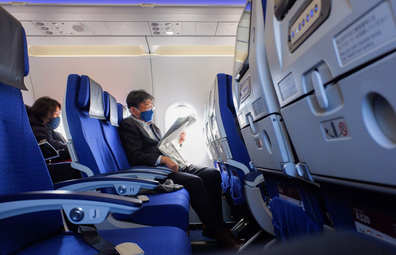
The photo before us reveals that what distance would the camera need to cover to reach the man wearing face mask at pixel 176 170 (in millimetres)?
2418

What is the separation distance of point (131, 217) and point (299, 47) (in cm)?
149

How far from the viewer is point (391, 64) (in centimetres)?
42

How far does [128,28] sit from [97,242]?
13.4 ft

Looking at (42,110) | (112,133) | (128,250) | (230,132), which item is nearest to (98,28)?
(42,110)

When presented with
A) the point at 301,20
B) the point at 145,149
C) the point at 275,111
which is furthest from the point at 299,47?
the point at 145,149

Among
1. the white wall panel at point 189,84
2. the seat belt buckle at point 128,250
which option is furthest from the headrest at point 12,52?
the white wall panel at point 189,84

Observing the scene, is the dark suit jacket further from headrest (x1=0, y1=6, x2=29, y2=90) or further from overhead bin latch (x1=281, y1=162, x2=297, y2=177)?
overhead bin latch (x1=281, y1=162, x2=297, y2=177)

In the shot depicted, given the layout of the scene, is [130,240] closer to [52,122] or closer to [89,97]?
[89,97]

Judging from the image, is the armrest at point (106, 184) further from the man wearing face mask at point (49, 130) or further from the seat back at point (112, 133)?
the man wearing face mask at point (49, 130)

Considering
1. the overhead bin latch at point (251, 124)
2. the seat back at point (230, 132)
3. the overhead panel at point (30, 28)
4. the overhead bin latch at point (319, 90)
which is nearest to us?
the overhead bin latch at point (319, 90)

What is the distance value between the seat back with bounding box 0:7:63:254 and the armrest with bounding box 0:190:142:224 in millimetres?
184

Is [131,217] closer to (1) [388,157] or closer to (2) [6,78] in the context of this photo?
(2) [6,78]

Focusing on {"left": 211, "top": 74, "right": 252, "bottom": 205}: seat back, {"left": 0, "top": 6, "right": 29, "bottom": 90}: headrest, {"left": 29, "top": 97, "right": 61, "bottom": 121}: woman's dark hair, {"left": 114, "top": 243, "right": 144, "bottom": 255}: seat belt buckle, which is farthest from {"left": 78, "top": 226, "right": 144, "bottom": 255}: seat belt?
{"left": 29, "top": 97, "right": 61, "bottom": 121}: woman's dark hair

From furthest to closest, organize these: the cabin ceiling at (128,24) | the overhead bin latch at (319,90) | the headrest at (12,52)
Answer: the cabin ceiling at (128,24), the headrest at (12,52), the overhead bin latch at (319,90)
